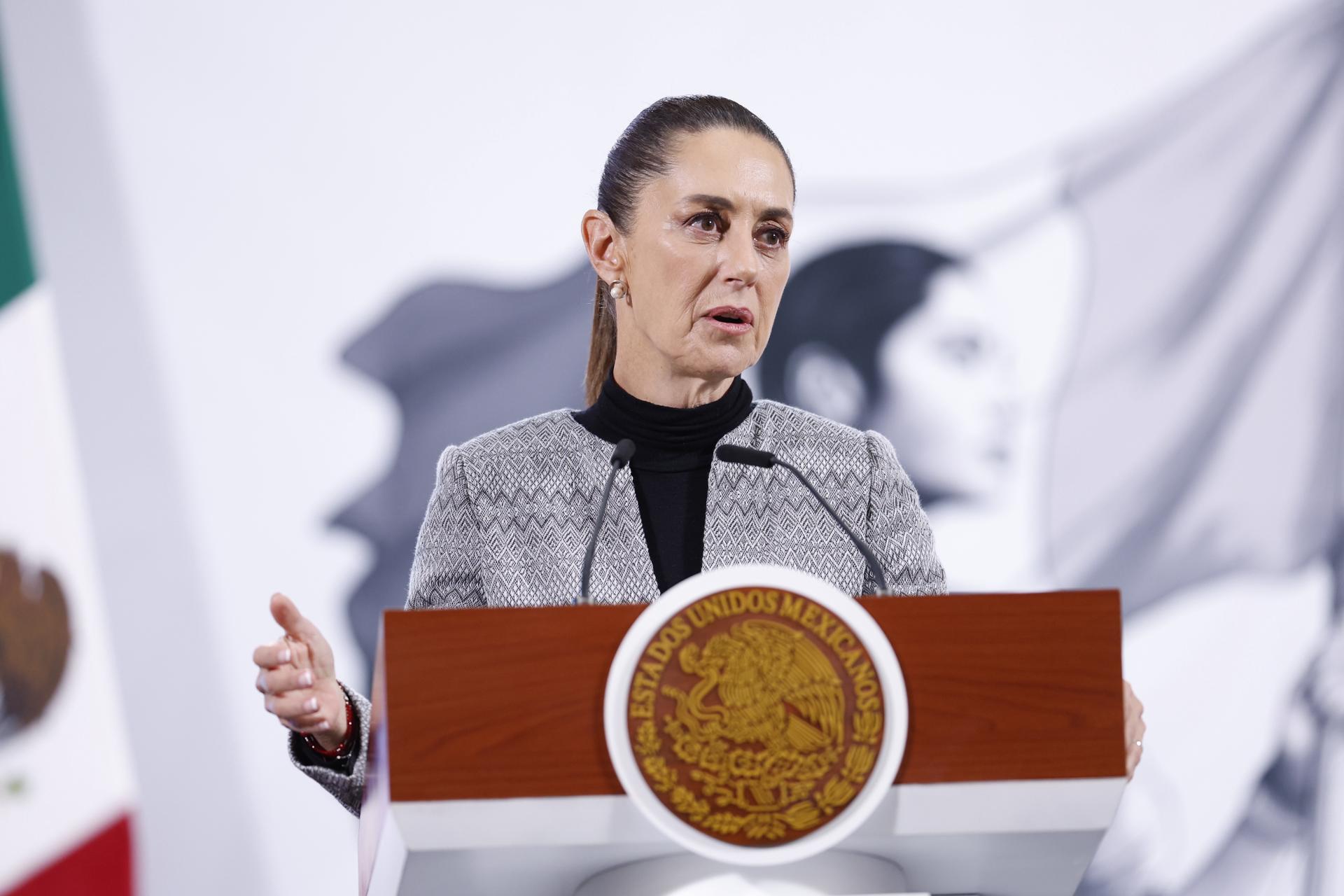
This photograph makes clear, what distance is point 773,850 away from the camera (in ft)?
3.17

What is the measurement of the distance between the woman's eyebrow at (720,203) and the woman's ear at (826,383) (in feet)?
3.46

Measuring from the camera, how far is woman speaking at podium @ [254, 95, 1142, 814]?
1.60 m

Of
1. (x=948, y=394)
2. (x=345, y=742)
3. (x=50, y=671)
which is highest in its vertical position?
(x=345, y=742)

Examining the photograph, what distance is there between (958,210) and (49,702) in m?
1.89

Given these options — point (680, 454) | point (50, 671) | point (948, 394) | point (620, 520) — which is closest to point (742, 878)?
point (620, 520)

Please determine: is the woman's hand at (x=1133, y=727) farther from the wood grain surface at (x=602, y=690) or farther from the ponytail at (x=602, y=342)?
the ponytail at (x=602, y=342)

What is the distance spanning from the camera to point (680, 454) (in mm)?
1710

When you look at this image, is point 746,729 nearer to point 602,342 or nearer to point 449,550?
point 449,550

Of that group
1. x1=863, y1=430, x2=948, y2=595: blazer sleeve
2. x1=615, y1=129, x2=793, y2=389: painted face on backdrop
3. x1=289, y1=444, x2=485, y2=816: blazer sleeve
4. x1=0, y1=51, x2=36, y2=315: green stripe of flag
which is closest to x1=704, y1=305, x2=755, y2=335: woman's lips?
x1=615, y1=129, x2=793, y2=389: painted face on backdrop

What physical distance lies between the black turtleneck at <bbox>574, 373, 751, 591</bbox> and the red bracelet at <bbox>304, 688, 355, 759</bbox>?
1.34 ft

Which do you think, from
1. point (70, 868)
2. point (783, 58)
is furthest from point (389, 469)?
point (783, 58)

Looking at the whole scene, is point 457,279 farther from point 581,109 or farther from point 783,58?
point 783,58

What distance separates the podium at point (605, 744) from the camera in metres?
0.98

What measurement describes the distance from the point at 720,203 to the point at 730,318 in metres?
0.14
